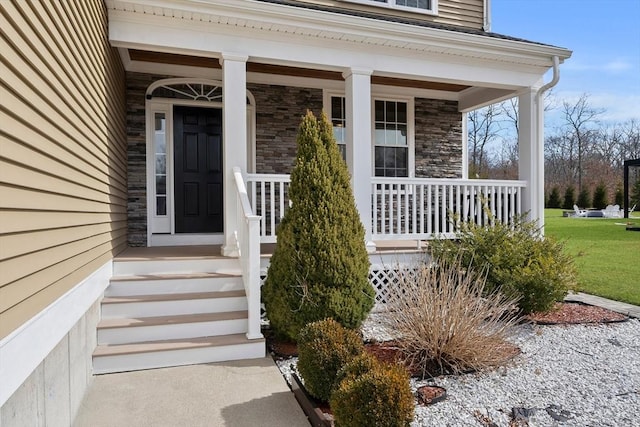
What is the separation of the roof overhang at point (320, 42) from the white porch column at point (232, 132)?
0.60 feet

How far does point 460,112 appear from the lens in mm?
7906

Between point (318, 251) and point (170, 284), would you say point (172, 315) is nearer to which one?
point (170, 284)

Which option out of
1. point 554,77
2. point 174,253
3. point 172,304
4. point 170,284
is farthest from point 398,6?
point 172,304

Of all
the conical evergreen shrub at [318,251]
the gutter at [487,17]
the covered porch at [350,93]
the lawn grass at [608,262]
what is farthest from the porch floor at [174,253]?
the gutter at [487,17]

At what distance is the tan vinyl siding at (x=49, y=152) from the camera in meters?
1.85

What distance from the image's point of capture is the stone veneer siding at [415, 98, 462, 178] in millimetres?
7672

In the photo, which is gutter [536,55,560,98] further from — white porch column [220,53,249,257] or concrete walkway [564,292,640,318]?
white porch column [220,53,249,257]

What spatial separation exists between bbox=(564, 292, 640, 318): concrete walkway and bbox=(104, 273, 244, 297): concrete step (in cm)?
460

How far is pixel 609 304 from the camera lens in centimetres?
568

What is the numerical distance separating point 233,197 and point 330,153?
51.8 inches

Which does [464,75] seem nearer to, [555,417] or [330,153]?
[330,153]

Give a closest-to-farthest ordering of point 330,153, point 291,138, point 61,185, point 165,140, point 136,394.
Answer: point 61,185, point 136,394, point 330,153, point 165,140, point 291,138

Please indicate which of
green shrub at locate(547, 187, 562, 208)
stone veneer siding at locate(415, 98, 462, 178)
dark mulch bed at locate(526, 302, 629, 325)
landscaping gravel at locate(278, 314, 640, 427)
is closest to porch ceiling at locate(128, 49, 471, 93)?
stone veneer siding at locate(415, 98, 462, 178)

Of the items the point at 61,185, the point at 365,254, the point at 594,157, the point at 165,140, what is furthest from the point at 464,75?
the point at 594,157
